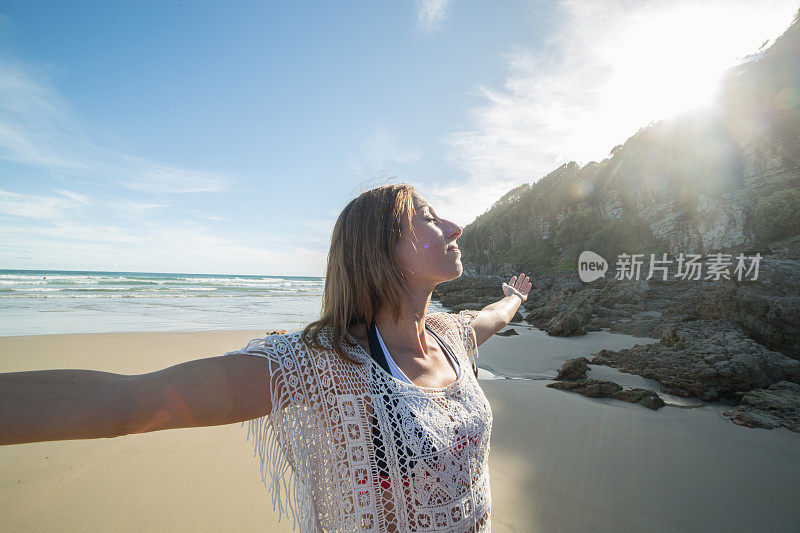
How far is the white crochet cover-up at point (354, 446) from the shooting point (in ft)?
3.73

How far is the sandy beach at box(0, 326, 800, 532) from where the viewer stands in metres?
2.30

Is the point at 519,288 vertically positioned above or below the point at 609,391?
above

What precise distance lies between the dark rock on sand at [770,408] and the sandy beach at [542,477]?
0.11m

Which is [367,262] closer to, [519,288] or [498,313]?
[498,313]

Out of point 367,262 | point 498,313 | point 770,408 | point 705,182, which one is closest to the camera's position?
point 367,262

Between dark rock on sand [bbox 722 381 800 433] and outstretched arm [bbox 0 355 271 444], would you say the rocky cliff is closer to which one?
dark rock on sand [bbox 722 381 800 433]

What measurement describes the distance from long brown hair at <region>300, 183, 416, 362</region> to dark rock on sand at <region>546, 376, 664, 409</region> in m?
3.79

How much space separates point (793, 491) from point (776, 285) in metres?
5.27

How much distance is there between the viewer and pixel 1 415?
28.6 inches

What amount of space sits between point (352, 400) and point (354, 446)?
0.14m

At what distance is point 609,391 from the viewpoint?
4137 millimetres

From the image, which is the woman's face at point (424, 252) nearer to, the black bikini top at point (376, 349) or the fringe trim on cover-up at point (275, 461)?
the black bikini top at point (376, 349)

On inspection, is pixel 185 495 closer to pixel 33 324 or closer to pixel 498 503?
pixel 498 503

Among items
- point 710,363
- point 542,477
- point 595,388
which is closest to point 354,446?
point 542,477
